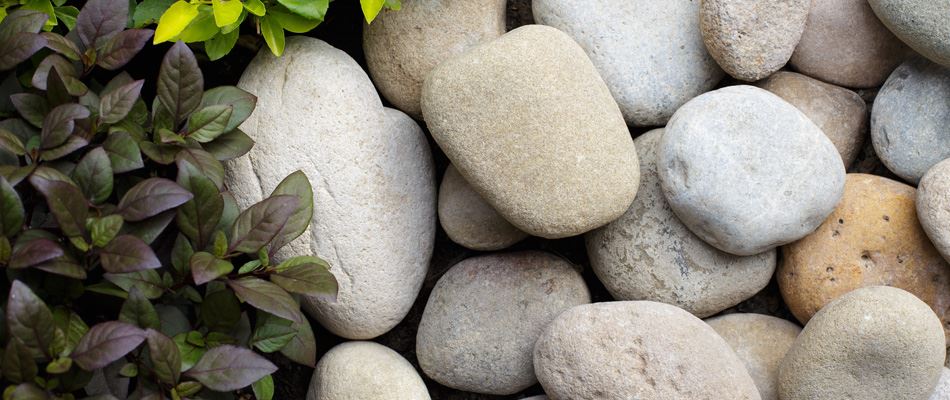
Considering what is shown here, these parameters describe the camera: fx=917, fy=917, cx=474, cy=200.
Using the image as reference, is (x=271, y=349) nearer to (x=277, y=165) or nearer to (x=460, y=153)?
(x=277, y=165)

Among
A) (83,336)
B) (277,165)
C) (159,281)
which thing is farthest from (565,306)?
(83,336)

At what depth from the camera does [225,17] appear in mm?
1655

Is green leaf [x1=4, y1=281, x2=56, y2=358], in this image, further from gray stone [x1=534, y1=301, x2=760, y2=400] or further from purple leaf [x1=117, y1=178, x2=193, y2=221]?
gray stone [x1=534, y1=301, x2=760, y2=400]

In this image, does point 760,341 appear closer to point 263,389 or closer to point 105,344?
point 263,389

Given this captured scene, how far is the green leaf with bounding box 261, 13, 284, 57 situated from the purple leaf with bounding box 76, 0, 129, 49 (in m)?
0.26

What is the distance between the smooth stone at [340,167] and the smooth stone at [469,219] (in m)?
0.07

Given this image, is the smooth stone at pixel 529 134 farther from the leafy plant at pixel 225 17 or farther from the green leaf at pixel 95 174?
the green leaf at pixel 95 174

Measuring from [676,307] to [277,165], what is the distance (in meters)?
0.88

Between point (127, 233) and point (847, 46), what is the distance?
1501 mm

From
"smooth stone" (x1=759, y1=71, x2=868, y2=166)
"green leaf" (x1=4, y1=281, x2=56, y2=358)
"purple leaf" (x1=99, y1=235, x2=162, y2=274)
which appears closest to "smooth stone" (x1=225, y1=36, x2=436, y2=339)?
"purple leaf" (x1=99, y1=235, x2=162, y2=274)

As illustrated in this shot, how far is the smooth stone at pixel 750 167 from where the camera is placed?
1814 mm

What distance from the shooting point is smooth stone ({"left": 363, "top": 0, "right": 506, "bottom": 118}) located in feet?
6.50

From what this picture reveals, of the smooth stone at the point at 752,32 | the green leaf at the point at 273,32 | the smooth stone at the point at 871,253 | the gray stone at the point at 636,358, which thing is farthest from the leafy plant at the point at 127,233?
the smooth stone at the point at 871,253

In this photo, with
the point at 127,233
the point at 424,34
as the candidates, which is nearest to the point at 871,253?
the point at 424,34
